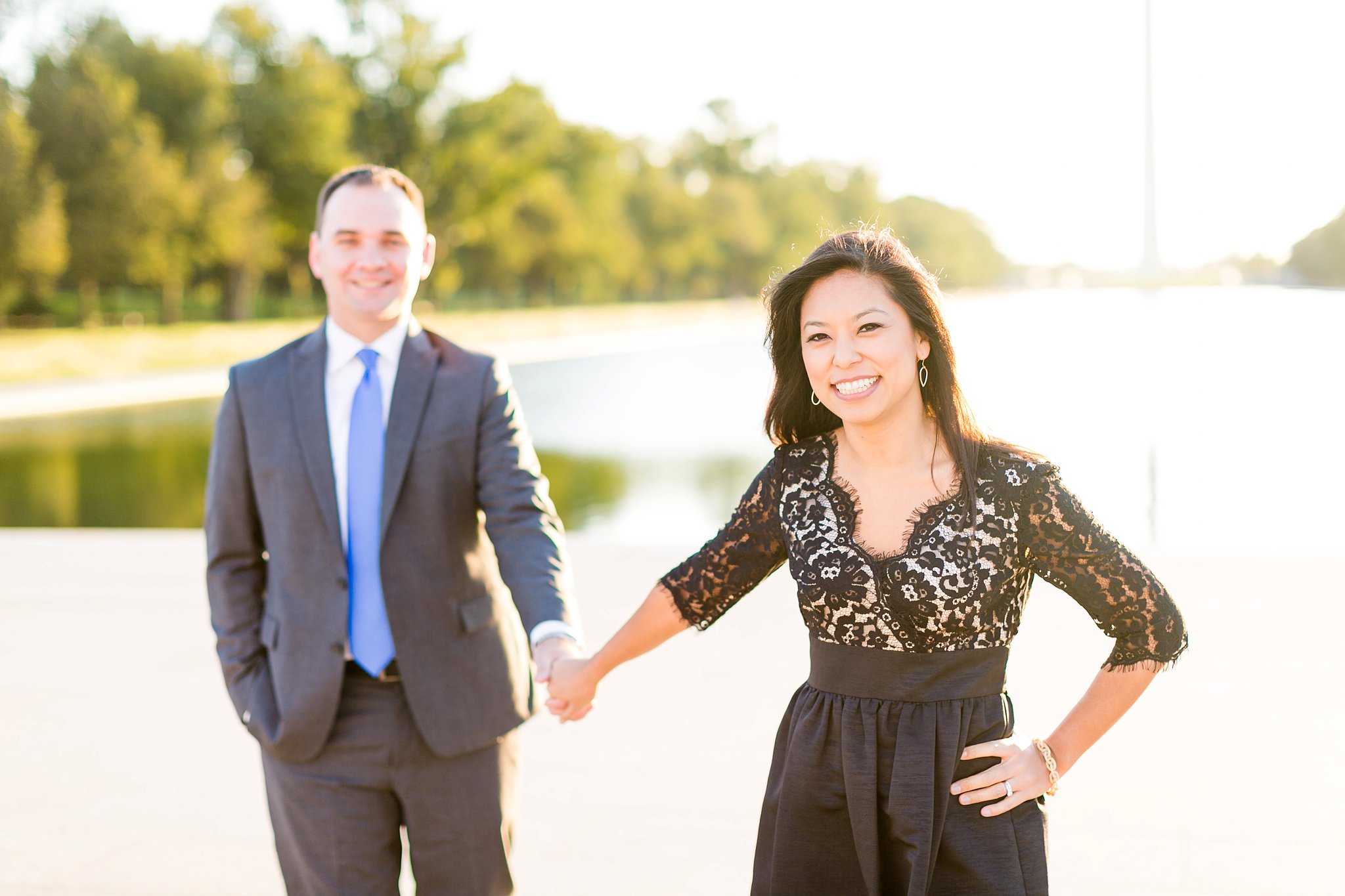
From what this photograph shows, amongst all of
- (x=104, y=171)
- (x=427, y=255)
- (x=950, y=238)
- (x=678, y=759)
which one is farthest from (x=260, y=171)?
(x=950, y=238)

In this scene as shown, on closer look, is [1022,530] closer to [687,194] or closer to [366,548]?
[366,548]

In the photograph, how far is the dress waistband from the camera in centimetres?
233

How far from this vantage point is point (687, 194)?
94.9 metres

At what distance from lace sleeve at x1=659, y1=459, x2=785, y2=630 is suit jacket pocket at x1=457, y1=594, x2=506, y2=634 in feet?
1.34

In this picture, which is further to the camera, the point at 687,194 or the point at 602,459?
the point at 687,194

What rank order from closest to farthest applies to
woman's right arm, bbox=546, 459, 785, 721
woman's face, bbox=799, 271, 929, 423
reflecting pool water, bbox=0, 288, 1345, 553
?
woman's face, bbox=799, 271, 929, 423
woman's right arm, bbox=546, 459, 785, 721
reflecting pool water, bbox=0, 288, 1345, 553

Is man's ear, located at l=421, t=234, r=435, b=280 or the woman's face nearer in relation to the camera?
the woman's face

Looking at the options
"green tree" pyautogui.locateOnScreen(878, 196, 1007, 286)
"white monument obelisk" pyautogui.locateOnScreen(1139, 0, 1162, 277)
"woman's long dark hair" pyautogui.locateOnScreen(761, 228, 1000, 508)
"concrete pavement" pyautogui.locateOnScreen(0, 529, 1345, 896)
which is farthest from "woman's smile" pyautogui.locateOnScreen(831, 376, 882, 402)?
"green tree" pyautogui.locateOnScreen(878, 196, 1007, 286)

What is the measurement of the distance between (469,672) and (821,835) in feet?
2.63

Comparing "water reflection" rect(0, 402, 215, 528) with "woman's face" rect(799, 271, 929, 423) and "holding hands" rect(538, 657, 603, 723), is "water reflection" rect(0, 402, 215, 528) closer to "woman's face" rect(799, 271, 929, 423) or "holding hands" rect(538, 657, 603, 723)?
"holding hands" rect(538, 657, 603, 723)

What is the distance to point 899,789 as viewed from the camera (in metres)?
2.31

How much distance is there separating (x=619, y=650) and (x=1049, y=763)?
850mm

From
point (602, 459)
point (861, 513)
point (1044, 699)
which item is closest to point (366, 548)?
point (861, 513)

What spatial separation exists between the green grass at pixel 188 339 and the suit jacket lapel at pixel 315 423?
18590 millimetres
